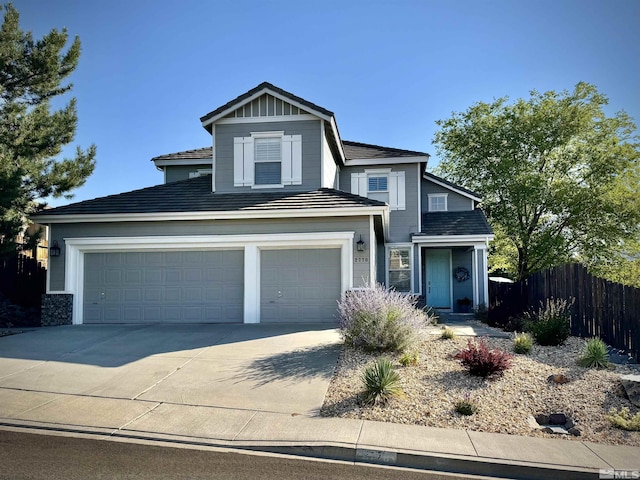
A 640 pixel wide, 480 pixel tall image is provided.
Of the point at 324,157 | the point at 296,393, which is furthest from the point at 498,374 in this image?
the point at 324,157

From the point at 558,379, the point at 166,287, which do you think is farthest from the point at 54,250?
the point at 558,379

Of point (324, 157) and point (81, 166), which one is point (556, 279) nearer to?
point (324, 157)

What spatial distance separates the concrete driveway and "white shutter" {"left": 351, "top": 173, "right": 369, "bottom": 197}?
25.8ft

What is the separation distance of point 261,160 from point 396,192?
6.12 meters

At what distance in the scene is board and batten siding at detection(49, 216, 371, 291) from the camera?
42.1 ft

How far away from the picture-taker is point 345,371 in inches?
320

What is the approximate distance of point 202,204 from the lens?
1383cm

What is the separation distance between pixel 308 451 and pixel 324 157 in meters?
10.5

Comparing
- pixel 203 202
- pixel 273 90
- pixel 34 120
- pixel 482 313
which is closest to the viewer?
pixel 203 202

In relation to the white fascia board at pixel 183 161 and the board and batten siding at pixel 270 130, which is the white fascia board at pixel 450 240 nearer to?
the board and batten siding at pixel 270 130

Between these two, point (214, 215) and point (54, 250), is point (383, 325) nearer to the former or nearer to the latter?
point (214, 215)

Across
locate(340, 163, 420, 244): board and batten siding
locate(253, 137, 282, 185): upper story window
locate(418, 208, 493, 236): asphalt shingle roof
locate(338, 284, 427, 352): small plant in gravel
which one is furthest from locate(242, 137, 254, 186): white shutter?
locate(418, 208, 493, 236): asphalt shingle roof

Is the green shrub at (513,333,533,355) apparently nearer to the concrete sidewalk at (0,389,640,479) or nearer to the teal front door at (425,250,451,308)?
the concrete sidewalk at (0,389,640,479)

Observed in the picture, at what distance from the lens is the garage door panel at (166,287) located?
521 inches
